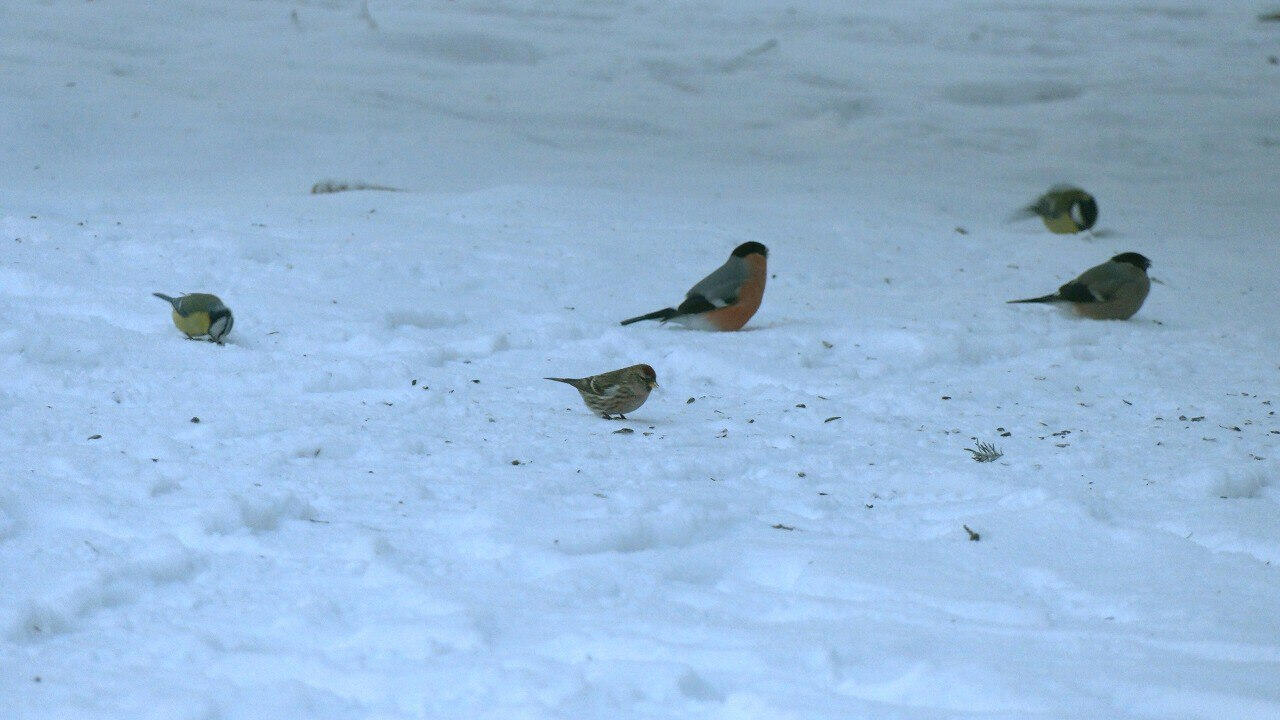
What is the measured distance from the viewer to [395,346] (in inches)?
215

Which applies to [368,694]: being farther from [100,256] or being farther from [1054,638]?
[100,256]

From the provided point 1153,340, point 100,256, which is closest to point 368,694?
point 100,256

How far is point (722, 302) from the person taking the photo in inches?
245

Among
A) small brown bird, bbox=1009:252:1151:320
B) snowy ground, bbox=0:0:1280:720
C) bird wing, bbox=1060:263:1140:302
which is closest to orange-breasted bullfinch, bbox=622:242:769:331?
snowy ground, bbox=0:0:1280:720

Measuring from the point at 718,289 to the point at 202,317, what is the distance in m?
2.41

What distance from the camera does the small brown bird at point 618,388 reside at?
475 cm

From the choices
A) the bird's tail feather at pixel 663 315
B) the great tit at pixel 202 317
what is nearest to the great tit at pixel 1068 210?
the bird's tail feather at pixel 663 315

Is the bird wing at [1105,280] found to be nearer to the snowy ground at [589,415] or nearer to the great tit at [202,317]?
the snowy ground at [589,415]

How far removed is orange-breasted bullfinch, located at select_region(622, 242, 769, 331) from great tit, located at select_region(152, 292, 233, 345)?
6.19 ft

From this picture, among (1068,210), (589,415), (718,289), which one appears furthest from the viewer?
(1068,210)

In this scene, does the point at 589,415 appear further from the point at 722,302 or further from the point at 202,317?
the point at 202,317

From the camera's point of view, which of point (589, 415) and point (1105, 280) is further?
point (1105, 280)

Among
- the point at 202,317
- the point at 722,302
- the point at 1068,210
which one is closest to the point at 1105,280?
the point at 722,302

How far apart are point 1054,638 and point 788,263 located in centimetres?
506
